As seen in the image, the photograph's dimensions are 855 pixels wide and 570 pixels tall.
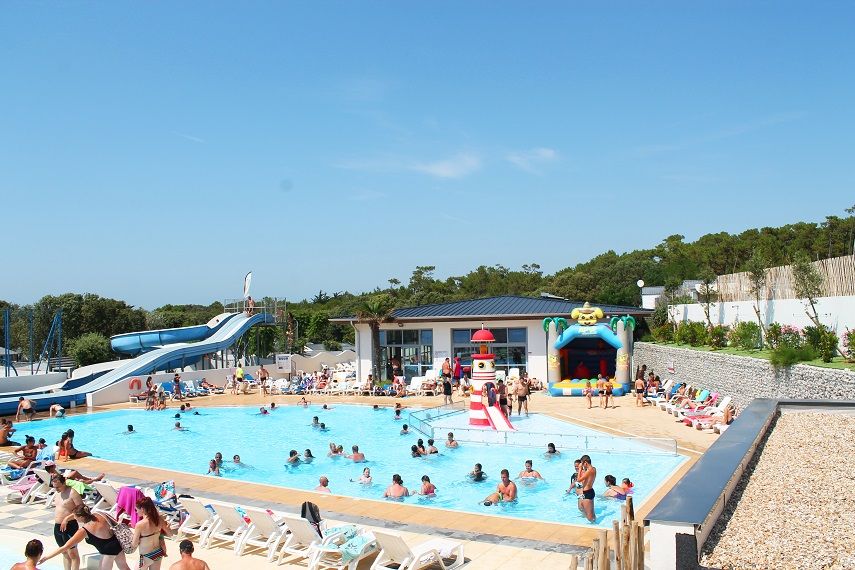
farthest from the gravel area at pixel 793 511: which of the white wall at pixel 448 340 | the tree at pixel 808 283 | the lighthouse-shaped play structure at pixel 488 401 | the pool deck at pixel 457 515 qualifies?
the white wall at pixel 448 340

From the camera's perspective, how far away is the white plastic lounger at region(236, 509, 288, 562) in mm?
8234

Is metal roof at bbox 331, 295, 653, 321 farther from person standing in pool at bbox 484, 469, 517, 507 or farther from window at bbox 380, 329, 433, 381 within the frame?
person standing in pool at bbox 484, 469, 517, 507

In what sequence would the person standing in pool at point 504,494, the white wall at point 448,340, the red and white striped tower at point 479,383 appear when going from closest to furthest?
the person standing in pool at point 504,494
the red and white striped tower at point 479,383
the white wall at point 448,340

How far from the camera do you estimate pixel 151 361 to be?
95.4 ft

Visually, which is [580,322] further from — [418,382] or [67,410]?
[67,410]

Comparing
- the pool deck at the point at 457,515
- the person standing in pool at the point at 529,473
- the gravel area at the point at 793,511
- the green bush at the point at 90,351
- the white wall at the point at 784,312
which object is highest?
the white wall at the point at 784,312

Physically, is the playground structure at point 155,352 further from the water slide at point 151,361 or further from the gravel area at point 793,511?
the gravel area at point 793,511

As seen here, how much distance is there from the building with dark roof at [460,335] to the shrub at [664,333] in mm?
1066

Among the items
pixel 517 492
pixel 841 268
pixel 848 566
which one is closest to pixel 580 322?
pixel 841 268

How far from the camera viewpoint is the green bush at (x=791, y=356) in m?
15.7

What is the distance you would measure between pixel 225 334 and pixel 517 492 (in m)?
24.5

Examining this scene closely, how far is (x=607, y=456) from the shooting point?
14.1 metres

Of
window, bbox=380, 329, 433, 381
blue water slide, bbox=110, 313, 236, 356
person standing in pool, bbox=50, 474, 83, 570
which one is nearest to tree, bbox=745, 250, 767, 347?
window, bbox=380, 329, 433, 381

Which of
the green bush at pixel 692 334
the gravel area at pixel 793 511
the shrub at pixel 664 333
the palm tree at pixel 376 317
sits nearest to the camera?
the gravel area at pixel 793 511
